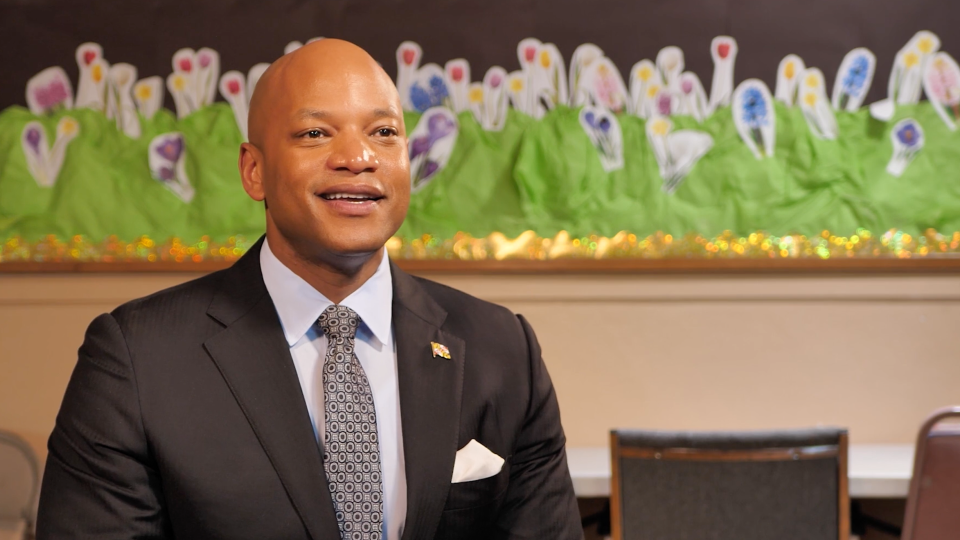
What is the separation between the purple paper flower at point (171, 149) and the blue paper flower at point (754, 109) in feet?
6.23

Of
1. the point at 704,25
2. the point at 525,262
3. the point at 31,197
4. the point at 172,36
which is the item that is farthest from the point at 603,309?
the point at 31,197

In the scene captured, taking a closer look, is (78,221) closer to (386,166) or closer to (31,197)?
(31,197)

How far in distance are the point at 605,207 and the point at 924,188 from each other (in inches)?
41.5

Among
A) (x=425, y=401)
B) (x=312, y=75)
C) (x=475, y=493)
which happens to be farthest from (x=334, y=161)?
(x=475, y=493)

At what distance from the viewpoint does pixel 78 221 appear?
3.15 m

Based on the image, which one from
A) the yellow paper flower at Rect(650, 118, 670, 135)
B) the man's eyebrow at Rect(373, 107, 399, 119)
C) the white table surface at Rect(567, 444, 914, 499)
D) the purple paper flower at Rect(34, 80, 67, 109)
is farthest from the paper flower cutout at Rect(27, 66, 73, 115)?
the man's eyebrow at Rect(373, 107, 399, 119)

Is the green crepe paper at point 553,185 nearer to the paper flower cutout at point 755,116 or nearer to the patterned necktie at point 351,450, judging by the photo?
the paper flower cutout at point 755,116

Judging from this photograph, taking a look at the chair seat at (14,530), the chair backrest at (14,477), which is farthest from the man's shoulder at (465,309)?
the chair backrest at (14,477)

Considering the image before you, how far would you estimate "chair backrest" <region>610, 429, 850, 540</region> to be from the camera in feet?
7.28

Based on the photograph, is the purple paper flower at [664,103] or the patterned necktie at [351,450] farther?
the purple paper flower at [664,103]

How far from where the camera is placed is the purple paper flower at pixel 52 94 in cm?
317

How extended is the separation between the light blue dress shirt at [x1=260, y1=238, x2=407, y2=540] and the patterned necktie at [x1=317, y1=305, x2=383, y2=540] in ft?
0.11

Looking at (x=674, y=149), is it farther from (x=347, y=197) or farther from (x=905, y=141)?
(x=347, y=197)

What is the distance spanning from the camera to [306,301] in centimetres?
134
